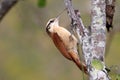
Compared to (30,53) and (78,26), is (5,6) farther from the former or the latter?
(30,53)

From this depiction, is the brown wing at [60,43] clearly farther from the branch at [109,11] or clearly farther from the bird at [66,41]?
the branch at [109,11]

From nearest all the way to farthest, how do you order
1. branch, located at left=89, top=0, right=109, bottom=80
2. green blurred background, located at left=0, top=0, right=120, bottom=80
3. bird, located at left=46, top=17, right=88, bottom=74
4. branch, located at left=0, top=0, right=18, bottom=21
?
branch, located at left=89, top=0, right=109, bottom=80 → bird, located at left=46, top=17, right=88, bottom=74 → branch, located at left=0, top=0, right=18, bottom=21 → green blurred background, located at left=0, top=0, right=120, bottom=80

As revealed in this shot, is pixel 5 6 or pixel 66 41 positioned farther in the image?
pixel 5 6

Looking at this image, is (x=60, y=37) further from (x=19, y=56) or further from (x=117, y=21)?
(x=19, y=56)

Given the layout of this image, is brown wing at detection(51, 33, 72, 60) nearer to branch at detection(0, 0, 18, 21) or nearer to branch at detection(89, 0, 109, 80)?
branch at detection(89, 0, 109, 80)

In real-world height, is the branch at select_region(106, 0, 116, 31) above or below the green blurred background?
above

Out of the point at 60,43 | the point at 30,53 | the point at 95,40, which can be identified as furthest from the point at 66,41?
the point at 30,53

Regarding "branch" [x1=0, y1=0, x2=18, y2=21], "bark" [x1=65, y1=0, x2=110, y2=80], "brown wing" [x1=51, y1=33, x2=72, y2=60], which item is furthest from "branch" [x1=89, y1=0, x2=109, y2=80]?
"branch" [x1=0, y1=0, x2=18, y2=21]

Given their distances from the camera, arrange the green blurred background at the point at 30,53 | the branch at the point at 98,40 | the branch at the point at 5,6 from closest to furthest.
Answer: the branch at the point at 98,40 → the branch at the point at 5,6 → the green blurred background at the point at 30,53

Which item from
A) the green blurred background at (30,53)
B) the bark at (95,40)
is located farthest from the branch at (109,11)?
the green blurred background at (30,53)

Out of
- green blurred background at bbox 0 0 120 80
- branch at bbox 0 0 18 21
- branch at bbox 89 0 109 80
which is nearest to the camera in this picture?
branch at bbox 89 0 109 80

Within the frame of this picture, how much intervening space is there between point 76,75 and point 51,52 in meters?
0.54

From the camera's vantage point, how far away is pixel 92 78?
156cm

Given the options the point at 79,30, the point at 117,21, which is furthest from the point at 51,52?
the point at 79,30
